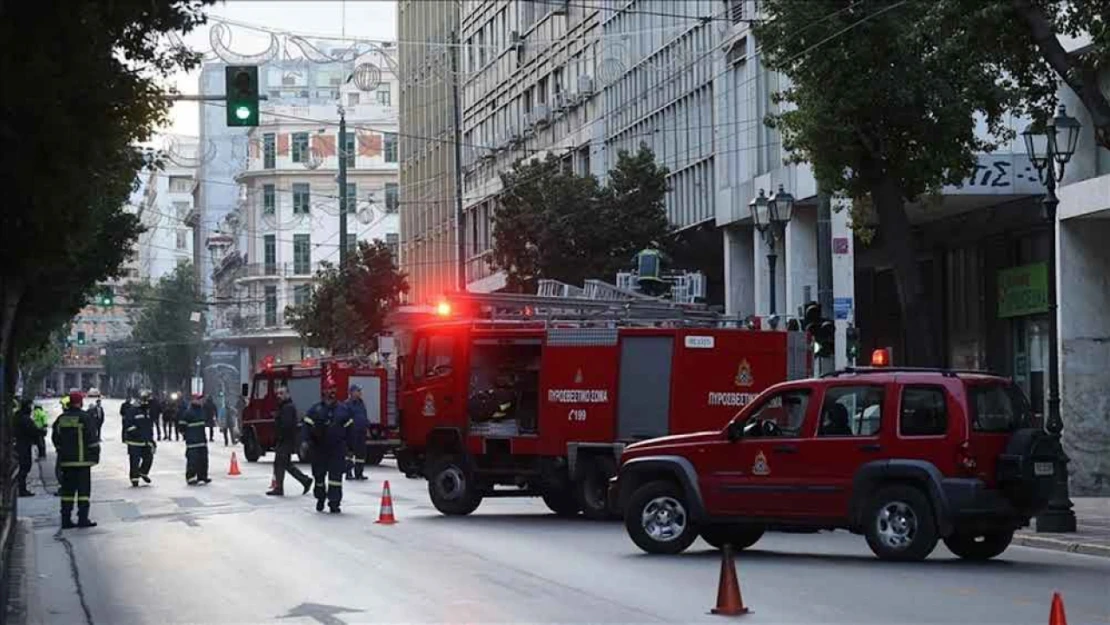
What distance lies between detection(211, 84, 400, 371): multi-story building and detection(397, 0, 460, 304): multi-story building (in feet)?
58.5

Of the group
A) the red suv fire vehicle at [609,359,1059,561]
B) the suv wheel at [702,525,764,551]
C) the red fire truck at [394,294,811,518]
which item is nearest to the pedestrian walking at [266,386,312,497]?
the red fire truck at [394,294,811,518]

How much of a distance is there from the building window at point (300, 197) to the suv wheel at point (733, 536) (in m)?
93.3

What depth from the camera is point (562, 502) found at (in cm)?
2734

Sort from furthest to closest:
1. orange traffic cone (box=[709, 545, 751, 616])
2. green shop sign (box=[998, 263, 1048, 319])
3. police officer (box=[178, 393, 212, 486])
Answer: police officer (box=[178, 393, 212, 486]) → green shop sign (box=[998, 263, 1048, 319]) → orange traffic cone (box=[709, 545, 751, 616])

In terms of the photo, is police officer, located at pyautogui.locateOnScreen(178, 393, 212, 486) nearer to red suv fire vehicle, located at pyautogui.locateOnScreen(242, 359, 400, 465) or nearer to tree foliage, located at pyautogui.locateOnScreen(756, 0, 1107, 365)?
red suv fire vehicle, located at pyautogui.locateOnScreen(242, 359, 400, 465)

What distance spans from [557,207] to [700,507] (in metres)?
29.4

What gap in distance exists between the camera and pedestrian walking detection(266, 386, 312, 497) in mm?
31219

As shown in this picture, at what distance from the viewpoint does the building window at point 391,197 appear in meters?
104

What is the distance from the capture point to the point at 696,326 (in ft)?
86.2

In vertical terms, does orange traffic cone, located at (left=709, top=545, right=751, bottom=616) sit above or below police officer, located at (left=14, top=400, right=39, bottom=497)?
below

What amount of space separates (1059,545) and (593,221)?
27990 millimetres

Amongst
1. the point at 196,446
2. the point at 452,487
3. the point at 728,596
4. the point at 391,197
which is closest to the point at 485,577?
the point at 728,596

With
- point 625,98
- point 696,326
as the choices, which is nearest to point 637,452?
point 696,326

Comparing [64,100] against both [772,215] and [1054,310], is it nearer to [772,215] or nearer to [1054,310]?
[1054,310]
